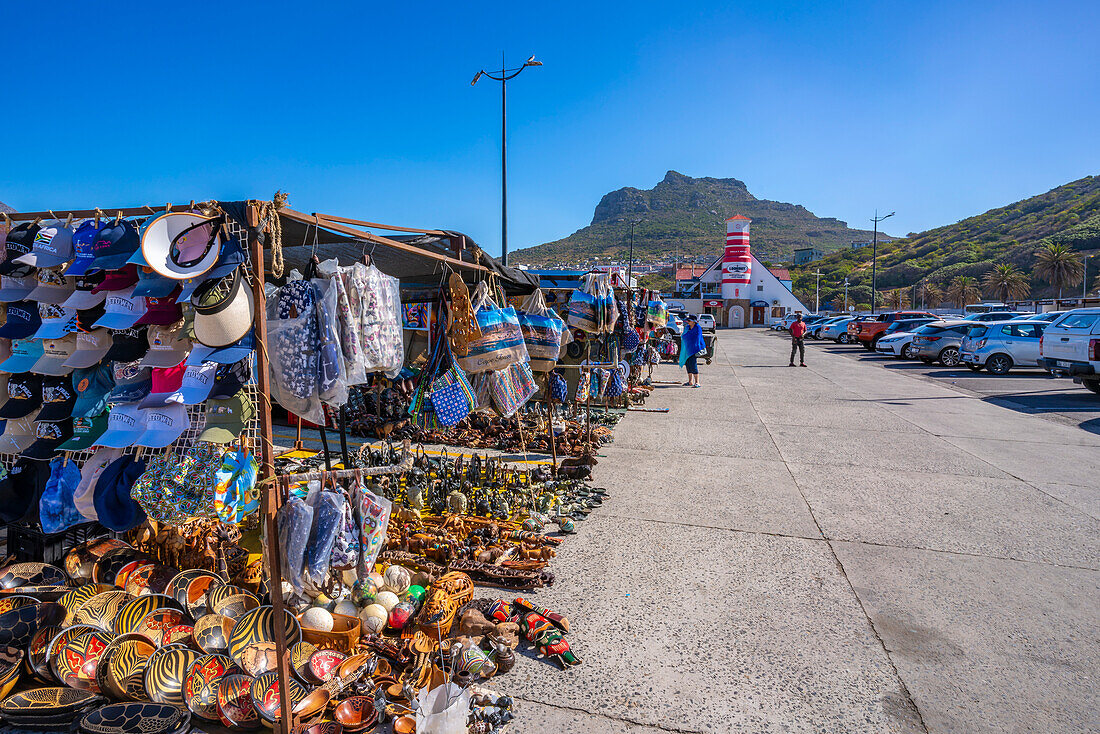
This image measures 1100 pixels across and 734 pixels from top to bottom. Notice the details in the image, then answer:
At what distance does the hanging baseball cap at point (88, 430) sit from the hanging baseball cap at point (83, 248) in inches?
33.8

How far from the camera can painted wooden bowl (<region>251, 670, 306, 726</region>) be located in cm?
264

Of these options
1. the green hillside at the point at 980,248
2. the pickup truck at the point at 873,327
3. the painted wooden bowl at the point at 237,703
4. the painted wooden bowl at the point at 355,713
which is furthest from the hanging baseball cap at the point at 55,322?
the green hillside at the point at 980,248

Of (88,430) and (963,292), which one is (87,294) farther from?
(963,292)

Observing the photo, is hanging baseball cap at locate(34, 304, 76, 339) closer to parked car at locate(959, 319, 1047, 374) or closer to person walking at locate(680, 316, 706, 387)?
person walking at locate(680, 316, 706, 387)

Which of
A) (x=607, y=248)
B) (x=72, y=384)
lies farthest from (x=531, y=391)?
(x=607, y=248)

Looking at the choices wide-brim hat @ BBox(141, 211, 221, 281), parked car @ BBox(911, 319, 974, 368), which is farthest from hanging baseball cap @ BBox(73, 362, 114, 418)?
parked car @ BBox(911, 319, 974, 368)

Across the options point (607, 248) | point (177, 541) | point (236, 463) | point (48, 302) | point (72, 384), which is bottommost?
point (177, 541)

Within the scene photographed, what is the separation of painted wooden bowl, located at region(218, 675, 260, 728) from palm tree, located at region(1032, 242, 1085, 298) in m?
61.6

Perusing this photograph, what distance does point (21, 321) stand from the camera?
3.51m

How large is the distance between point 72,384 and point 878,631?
533 centimetres

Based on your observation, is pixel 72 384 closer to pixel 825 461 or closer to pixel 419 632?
pixel 419 632

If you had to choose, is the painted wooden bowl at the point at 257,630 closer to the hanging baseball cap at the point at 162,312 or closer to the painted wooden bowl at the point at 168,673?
the painted wooden bowl at the point at 168,673

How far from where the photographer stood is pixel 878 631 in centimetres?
353

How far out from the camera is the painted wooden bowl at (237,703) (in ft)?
8.89
